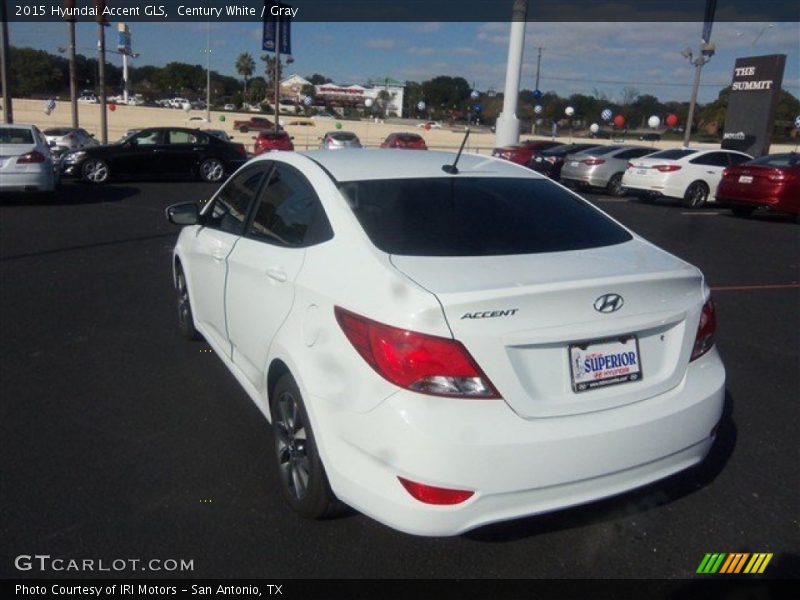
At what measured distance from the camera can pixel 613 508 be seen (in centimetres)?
336

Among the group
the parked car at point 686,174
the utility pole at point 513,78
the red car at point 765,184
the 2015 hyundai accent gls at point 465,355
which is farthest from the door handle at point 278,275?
the utility pole at point 513,78

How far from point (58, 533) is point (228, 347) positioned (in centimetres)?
140

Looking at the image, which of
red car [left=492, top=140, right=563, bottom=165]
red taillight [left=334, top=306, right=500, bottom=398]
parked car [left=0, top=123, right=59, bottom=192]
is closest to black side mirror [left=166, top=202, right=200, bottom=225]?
red taillight [left=334, top=306, right=500, bottom=398]

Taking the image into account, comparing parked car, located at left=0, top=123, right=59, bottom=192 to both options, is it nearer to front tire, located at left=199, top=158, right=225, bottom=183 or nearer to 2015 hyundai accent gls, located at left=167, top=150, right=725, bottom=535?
front tire, located at left=199, top=158, right=225, bottom=183

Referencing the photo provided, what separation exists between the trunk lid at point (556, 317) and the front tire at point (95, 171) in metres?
16.7

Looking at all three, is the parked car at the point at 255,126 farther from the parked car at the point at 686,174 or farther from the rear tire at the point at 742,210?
the rear tire at the point at 742,210

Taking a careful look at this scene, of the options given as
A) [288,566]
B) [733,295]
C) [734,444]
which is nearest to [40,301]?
[288,566]

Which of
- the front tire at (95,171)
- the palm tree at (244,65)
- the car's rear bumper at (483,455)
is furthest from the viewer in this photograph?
the palm tree at (244,65)

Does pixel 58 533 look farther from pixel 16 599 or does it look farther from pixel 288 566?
pixel 288 566

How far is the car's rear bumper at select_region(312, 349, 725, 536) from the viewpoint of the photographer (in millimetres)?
2531

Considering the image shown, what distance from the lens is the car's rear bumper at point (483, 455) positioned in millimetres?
2531

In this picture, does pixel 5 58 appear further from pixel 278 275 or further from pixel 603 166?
pixel 278 275

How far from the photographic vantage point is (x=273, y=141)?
93.8 ft

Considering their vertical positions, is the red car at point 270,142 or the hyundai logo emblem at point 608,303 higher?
the hyundai logo emblem at point 608,303
